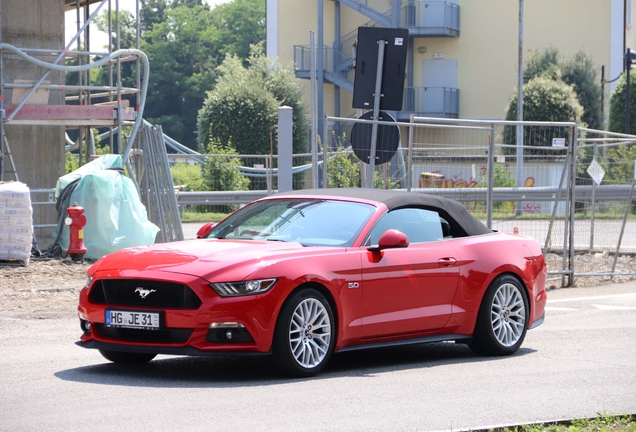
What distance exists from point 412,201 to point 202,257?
6.91ft

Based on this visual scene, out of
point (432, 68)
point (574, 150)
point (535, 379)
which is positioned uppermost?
point (432, 68)

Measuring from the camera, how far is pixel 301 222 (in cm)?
823

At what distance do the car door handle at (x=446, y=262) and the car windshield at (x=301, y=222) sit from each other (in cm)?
74

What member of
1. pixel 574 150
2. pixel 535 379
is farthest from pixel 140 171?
pixel 535 379

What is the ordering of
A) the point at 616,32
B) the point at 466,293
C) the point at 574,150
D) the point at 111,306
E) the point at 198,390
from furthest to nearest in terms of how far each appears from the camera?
the point at 616,32
the point at 574,150
the point at 466,293
the point at 111,306
the point at 198,390

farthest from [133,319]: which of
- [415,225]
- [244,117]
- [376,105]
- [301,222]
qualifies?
[244,117]

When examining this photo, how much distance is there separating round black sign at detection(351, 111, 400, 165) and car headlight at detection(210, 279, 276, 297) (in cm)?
645

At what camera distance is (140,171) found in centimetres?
1794

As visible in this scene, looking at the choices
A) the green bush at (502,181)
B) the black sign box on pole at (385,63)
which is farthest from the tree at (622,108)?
the black sign box on pole at (385,63)

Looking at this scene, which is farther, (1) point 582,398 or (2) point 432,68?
(2) point 432,68

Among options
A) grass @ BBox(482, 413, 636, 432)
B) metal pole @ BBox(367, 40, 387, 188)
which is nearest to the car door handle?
grass @ BBox(482, 413, 636, 432)

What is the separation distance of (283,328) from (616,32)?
45026 mm

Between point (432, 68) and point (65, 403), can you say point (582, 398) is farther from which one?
point (432, 68)

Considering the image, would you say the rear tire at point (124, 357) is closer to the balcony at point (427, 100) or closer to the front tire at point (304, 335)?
the front tire at point (304, 335)
